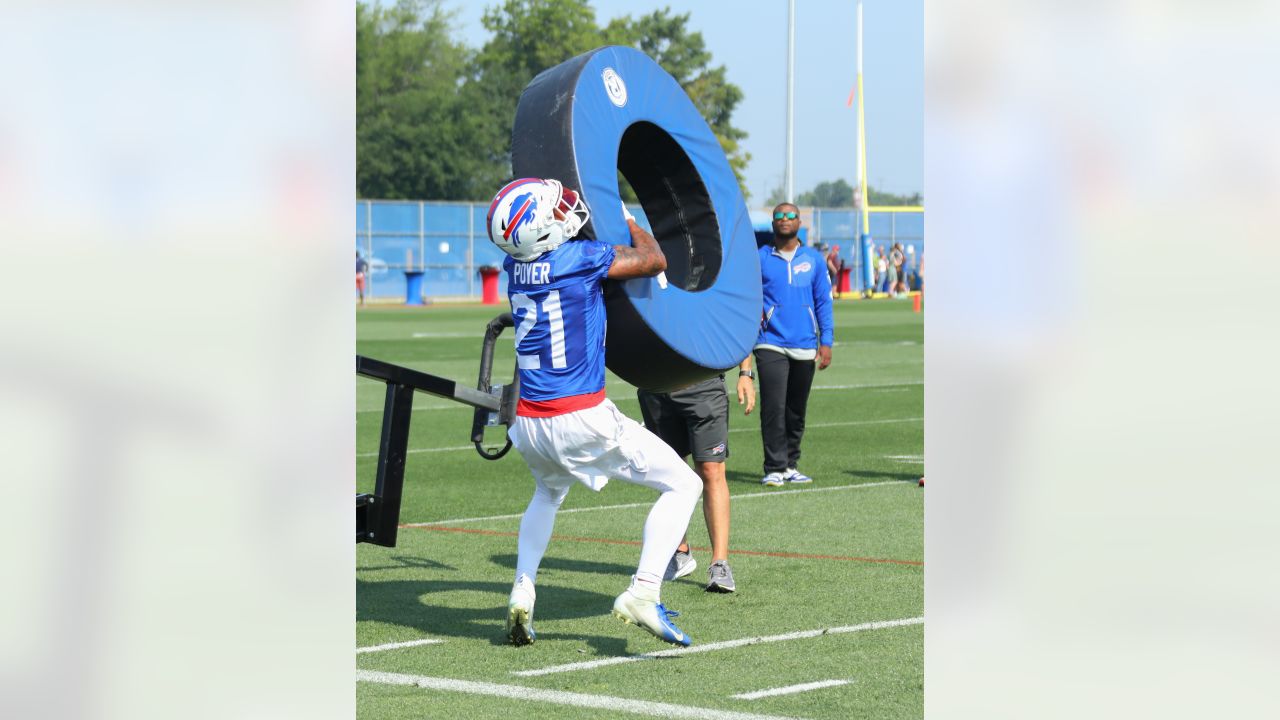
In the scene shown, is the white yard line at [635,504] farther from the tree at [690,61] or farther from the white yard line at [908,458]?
the tree at [690,61]

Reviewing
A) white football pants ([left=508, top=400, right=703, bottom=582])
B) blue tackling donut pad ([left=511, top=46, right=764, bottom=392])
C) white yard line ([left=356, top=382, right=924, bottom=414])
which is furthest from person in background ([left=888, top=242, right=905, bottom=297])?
white football pants ([left=508, top=400, right=703, bottom=582])

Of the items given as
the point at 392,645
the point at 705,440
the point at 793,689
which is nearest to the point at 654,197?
the point at 705,440

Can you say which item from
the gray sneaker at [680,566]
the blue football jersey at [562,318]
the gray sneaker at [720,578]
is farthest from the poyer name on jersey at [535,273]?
the gray sneaker at [680,566]

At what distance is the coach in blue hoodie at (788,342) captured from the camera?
506 inches

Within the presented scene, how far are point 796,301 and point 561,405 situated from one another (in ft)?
20.7

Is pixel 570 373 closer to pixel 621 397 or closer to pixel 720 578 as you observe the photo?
pixel 720 578

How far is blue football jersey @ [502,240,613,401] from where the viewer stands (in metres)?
6.81

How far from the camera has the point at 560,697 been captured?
6.00 m

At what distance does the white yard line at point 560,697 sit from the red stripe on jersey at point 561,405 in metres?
1.15

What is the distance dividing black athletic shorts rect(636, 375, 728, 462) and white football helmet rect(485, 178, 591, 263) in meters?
1.78
